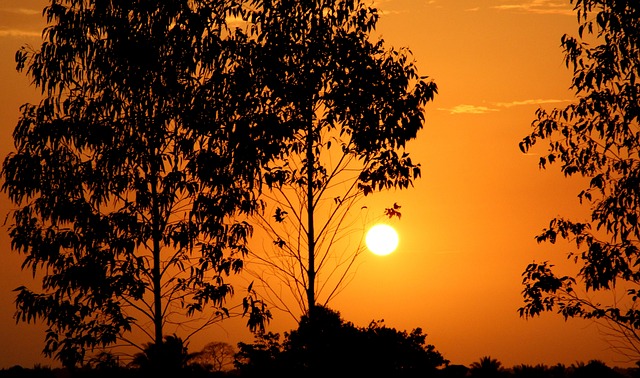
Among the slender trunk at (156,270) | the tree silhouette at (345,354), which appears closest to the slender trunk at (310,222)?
the tree silhouette at (345,354)

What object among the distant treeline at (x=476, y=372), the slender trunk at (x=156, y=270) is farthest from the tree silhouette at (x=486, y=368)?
the slender trunk at (x=156, y=270)

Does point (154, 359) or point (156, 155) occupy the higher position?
point (156, 155)

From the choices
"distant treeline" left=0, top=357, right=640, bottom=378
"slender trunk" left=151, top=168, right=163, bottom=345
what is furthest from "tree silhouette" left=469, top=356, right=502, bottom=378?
"slender trunk" left=151, top=168, right=163, bottom=345

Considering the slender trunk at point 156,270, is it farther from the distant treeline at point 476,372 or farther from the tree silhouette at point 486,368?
the tree silhouette at point 486,368

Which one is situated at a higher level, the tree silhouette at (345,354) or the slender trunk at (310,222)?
the slender trunk at (310,222)

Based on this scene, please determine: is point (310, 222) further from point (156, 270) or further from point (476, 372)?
point (476, 372)

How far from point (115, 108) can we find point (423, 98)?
813 cm

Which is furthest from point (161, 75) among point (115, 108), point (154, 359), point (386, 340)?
point (386, 340)

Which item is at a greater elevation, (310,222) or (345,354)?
(310,222)

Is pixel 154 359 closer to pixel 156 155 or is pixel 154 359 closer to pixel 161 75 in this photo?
pixel 156 155

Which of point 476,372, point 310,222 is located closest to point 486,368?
point 476,372

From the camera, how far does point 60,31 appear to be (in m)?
23.1

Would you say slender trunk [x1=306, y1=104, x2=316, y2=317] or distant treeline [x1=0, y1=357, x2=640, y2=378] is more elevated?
slender trunk [x1=306, y1=104, x2=316, y2=317]

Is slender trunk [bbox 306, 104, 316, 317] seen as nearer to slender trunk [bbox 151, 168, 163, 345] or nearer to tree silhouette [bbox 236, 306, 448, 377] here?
tree silhouette [bbox 236, 306, 448, 377]
